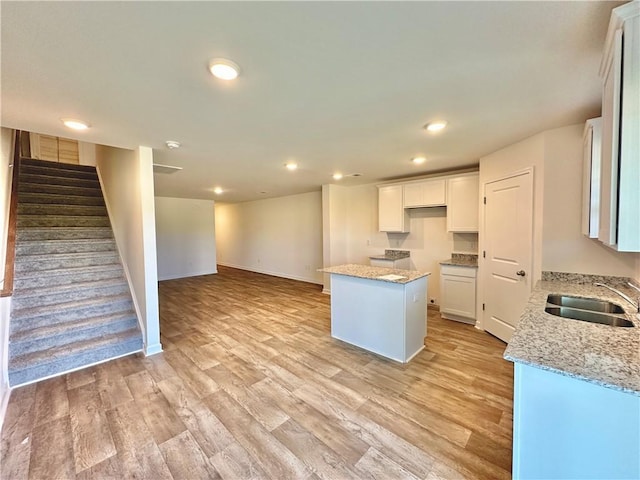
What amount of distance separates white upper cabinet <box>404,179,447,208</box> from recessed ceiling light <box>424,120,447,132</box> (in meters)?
1.99

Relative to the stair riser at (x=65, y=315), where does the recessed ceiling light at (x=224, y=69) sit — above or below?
above

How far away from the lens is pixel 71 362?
9.30 ft

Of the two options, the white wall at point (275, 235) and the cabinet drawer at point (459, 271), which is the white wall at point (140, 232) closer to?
the white wall at point (275, 235)

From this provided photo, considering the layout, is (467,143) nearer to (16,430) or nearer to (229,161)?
(229,161)

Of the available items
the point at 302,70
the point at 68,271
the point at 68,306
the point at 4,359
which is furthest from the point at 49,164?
the point at 302,70

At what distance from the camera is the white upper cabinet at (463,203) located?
404 centimetres

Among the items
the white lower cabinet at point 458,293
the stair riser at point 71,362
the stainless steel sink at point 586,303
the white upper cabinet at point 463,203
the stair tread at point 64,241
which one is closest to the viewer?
the stainless steel sink at point 586,303

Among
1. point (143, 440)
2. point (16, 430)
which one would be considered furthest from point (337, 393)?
point (16, 430)

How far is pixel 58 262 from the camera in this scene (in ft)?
12.2

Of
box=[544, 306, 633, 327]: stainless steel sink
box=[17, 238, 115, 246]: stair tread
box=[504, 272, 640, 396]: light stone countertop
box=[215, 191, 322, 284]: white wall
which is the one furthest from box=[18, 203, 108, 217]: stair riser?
box=[544, 306, 633, 327]: stainless steel sink

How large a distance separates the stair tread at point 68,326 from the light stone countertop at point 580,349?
13.5 feet

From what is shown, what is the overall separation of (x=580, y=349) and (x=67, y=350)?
4.35 m

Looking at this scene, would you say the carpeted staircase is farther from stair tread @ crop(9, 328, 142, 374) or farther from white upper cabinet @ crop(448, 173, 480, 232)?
white upper cabinet @ crop(448, 173, 480, 232)

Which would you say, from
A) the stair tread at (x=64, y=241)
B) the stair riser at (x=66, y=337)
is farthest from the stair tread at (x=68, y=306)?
the stair tread at (x=64, y=241)
